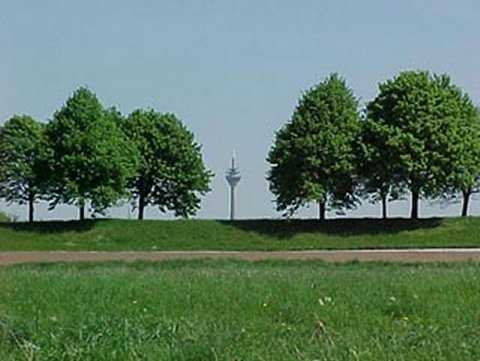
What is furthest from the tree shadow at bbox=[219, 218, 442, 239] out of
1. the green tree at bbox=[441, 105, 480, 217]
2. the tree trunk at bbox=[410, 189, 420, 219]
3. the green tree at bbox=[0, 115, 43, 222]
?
the green tree at bbox=[0, 115, 43, 222]

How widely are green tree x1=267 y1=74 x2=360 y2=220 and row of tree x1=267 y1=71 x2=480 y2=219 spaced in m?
0.06

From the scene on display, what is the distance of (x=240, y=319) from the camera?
370 inches

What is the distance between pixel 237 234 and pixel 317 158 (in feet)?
23.9

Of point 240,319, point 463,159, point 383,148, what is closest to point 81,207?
point 383,148

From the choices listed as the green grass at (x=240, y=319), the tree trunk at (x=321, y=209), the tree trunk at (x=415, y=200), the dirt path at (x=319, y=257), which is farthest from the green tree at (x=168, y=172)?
the green grass at (x=240, y=319)

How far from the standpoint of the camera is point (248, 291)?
12.2 meters

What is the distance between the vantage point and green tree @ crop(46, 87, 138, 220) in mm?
58156

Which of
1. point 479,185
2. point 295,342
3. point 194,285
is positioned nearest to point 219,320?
point 295,342

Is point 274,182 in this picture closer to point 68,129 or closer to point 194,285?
point 68,129

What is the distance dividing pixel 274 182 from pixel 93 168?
11161 mm

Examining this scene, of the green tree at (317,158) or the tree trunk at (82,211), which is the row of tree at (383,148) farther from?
the tree trunk at (82,211)

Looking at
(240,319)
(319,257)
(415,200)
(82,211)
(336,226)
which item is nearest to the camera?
(240,319)

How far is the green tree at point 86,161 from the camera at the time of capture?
5816 centimetres

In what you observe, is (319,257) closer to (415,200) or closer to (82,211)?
(415,200)
